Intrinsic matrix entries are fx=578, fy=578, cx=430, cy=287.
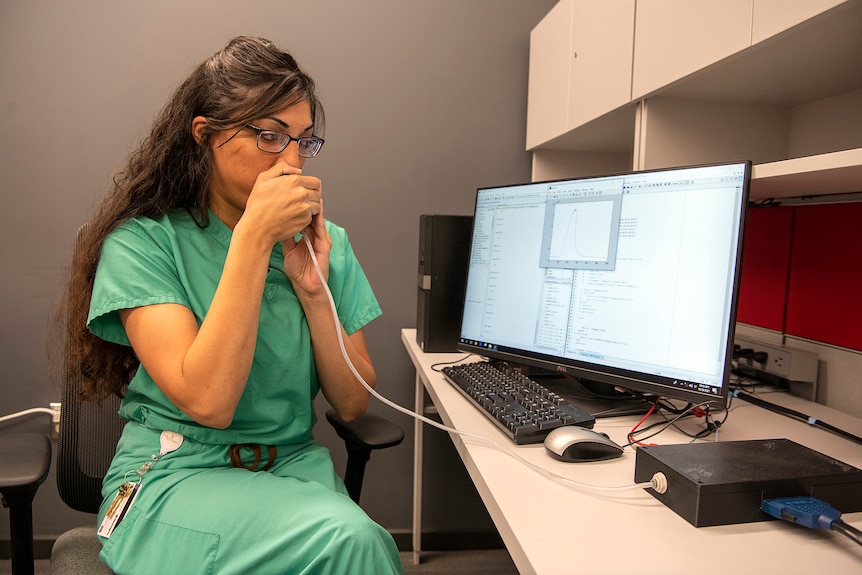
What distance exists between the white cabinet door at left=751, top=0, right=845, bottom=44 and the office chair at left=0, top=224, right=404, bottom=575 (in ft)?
3.18

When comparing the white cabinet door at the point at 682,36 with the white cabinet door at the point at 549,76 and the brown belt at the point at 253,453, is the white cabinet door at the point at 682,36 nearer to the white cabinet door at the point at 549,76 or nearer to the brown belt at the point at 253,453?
the white cabinet door at the point at 549,76

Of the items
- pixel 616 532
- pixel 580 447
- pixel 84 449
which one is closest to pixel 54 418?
pixel 84 449

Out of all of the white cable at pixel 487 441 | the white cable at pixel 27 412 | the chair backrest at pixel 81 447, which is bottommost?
the white cable at pixel 27 412

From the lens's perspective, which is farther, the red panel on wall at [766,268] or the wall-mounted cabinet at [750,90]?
the red panel on wall at [766,268]

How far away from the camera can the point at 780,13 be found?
86 cm

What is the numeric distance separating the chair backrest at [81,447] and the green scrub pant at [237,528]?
232 mm

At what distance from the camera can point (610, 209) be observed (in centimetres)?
106

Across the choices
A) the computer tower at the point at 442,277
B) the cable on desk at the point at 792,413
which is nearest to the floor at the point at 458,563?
the computer tower at the point at 442,277

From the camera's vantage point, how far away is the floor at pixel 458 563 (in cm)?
192

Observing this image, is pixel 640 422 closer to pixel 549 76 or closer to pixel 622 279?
pixel 622 279

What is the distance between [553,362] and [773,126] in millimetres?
763

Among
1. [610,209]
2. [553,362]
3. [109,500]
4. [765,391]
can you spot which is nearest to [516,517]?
[553,362]

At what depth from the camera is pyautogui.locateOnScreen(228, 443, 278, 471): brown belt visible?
3.38ft

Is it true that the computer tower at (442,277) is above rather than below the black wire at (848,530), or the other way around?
above
